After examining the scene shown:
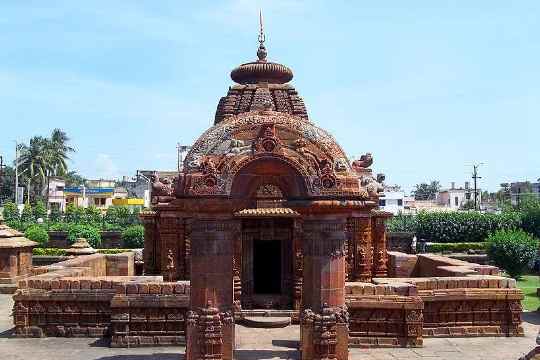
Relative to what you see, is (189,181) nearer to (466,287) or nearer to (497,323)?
(466,287)

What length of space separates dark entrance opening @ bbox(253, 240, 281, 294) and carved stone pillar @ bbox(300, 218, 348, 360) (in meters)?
5.95

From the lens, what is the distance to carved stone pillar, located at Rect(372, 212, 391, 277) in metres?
16.7

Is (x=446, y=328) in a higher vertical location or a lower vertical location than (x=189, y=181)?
lower

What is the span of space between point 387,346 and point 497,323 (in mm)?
2656

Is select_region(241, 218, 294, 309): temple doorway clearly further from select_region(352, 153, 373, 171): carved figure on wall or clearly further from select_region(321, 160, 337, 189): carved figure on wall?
select_region(321, 160, 337, 189): carved figure on wall

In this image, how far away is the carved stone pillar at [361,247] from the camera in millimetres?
15719

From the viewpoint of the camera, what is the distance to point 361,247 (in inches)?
624

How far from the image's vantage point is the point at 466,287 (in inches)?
504

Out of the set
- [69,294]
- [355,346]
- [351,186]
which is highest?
[351,186]

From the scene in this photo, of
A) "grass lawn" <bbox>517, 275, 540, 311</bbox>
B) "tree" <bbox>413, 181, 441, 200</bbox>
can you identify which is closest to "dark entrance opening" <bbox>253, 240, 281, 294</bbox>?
"grass lawn" <bbox>517, 275, 540, 311</bbox>

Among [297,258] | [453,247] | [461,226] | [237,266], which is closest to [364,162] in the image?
[297,258]

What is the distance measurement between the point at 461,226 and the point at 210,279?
102ft

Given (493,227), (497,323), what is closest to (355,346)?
(497,323)

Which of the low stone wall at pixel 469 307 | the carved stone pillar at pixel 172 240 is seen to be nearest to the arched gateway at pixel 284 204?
the low stone wall at pixel 469 307
